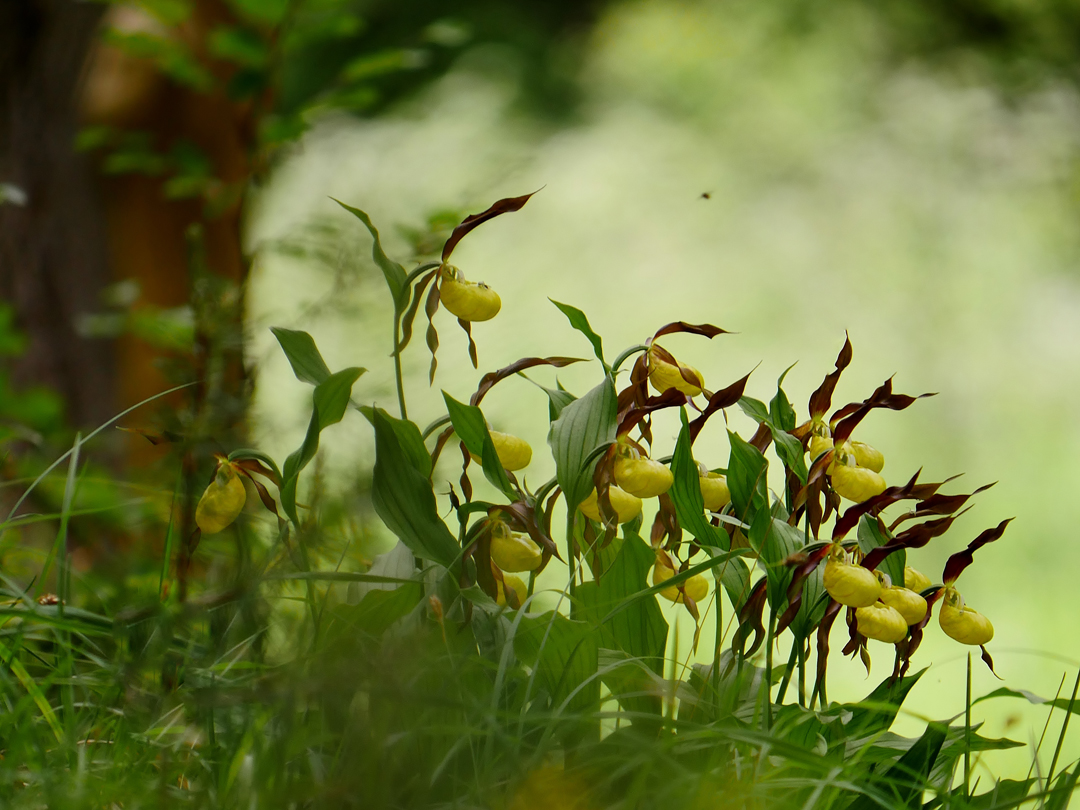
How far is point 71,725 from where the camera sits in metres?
0.40

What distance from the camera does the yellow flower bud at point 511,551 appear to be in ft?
1.56

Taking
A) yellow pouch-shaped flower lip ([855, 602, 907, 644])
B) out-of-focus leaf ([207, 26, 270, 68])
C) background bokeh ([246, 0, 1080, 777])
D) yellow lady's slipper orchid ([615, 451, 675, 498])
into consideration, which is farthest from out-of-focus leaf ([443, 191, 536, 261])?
background bokeh ([246, 0, 1080, 777])

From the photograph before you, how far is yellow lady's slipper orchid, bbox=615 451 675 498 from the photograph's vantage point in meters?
0.45

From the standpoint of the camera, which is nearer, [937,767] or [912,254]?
[937,767]

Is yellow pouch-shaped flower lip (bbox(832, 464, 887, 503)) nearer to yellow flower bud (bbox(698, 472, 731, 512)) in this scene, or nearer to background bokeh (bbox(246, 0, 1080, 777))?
yellow flower bud (bbox(698, 472, 731, 512))

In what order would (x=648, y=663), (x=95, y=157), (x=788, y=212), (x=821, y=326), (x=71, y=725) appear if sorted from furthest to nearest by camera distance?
1. (x=788, y=212)
2. (x=821, y=326)
3. (x=95, y=157)
4. (x=648, y=663)
5. (x=71, y=725)

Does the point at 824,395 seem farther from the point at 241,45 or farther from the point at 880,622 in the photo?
the point at 241,45

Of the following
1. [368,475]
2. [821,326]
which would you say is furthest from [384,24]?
[368,475]

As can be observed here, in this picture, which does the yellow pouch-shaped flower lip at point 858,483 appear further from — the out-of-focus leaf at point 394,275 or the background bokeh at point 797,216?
the background bokeh at point 797,216

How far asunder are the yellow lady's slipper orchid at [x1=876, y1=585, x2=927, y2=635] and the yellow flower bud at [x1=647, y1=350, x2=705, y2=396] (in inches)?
5.7

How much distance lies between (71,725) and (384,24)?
11.9 ft

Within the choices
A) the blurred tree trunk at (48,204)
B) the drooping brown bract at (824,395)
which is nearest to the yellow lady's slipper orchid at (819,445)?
the drooping brown bract at (824,395)

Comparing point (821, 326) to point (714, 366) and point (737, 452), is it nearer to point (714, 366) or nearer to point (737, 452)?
point (714, 366)

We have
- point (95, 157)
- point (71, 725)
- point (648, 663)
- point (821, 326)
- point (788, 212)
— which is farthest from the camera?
point (788, 212)
